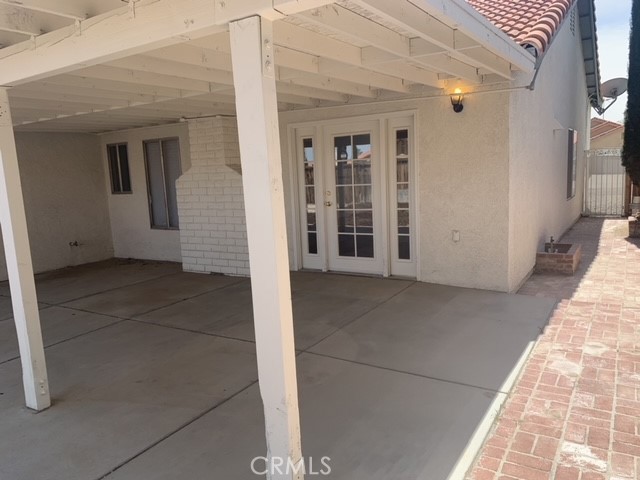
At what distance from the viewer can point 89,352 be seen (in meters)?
4.84

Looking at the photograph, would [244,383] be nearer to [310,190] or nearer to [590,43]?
[310,190]

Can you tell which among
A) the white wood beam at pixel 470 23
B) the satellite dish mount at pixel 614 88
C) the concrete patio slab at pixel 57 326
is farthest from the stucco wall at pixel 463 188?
the satellite dish mount at pixel 614 88

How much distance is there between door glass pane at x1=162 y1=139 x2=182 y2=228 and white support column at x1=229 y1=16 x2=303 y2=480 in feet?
23.5

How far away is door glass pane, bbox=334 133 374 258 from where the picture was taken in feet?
23.6

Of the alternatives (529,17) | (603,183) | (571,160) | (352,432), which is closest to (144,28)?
(352,432)

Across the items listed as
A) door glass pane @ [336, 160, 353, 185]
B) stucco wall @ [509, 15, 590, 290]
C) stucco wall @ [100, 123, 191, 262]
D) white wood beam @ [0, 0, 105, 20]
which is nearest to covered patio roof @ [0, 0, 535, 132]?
white wood beam @ [0, 0, 105, 20]

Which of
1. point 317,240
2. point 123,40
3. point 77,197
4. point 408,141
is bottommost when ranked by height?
point 317,240

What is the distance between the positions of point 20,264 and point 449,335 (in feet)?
12.2

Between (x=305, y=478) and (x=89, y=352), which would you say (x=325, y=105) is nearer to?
(x=89, y=352)

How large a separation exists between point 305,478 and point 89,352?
3024 millimetres

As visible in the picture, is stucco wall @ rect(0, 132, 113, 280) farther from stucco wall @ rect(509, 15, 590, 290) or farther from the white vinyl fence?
the white vinyl fence

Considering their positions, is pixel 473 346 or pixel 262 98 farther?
pixel 473 346

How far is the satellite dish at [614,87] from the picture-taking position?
14.4 metres

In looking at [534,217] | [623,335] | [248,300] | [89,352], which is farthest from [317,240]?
[623,335]
